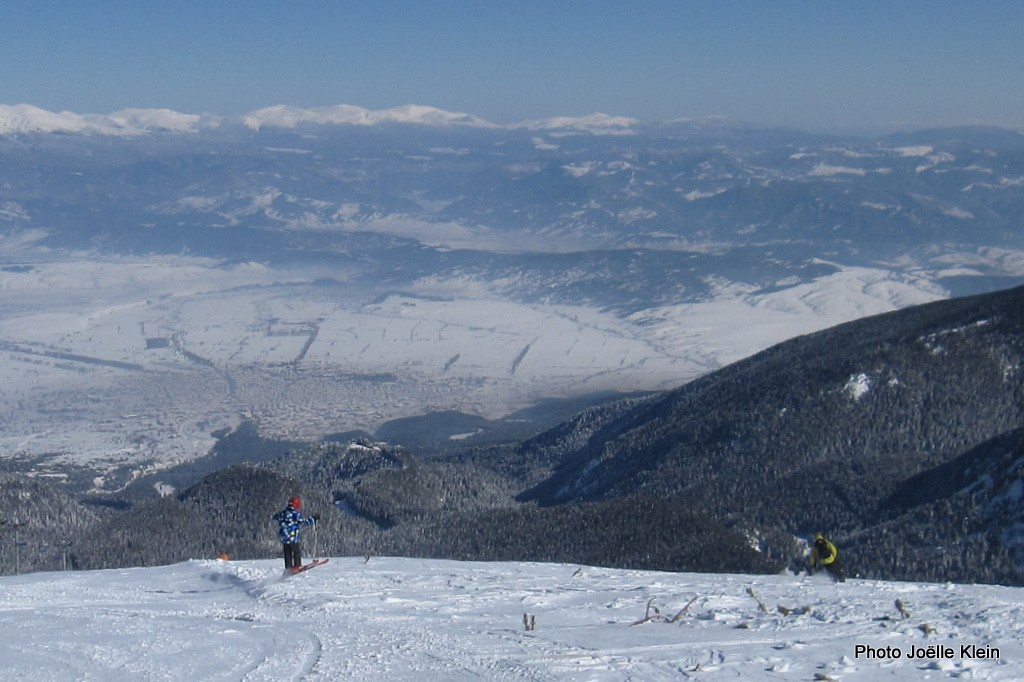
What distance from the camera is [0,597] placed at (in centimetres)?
2806

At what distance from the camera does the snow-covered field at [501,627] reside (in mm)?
19969

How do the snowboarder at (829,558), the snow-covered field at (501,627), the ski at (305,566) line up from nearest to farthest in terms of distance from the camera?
the snow-covered field at (501,627) < the ski at (305,566) < the snowboarder at (829,558)

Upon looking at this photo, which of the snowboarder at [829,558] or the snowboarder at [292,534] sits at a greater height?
the snowboarder at [292,534]

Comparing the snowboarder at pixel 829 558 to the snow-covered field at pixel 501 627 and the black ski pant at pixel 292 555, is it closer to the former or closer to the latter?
the snow-covered field at pixel 501 627

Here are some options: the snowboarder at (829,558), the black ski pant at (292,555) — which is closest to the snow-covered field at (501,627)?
the black ski pant at (292,555)

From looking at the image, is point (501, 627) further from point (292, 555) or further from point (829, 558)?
point (829, 558)

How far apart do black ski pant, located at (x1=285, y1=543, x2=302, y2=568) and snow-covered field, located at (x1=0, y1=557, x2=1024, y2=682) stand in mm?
532

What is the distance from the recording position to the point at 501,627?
23.1m

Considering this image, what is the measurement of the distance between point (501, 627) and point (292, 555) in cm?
797

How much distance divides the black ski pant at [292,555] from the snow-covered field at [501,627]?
20.9 inches

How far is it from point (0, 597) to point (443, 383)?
526 feet

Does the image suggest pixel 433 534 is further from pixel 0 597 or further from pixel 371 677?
pixel 371 677

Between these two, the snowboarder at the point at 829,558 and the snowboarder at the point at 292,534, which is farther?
the snowboarder at the point at 829,558

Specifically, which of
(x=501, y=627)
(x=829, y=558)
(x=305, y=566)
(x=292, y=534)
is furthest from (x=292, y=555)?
(x=829, y=558)
